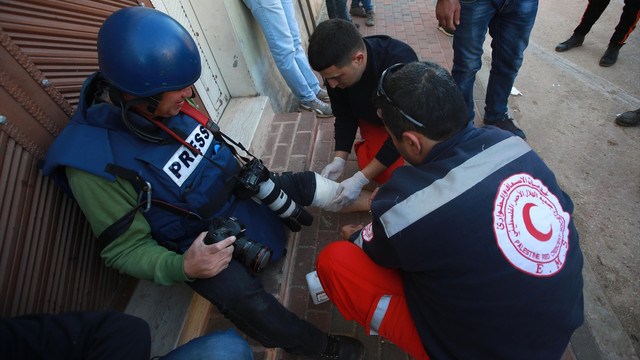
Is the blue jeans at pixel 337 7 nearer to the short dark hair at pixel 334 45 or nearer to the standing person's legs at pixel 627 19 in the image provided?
the short dark hair at pixel 334 45

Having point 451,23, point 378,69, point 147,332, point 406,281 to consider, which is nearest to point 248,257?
point 147,332

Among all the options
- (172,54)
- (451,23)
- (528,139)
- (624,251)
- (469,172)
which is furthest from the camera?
(528,139)

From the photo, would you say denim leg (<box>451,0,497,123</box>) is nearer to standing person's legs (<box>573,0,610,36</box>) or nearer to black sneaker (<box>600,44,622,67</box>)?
black sneaker (<box>600,44,622,67</box>)

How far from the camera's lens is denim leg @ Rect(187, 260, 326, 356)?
1562mm

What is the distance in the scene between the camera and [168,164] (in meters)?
1.64

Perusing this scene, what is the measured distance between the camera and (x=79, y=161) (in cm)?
138

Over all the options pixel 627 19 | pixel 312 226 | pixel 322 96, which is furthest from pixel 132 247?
pixel 627 19

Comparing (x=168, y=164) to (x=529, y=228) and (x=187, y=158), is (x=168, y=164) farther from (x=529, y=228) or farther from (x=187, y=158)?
(x=529, y=228)

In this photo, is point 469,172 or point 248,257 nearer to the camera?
point 469,172

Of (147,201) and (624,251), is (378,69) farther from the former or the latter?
(624,251)

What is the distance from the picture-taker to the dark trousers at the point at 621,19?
11.3 ft

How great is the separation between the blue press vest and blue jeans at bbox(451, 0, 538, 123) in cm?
185

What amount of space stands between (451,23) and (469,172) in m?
1.96

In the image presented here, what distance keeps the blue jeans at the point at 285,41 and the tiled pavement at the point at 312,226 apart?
459 millimetres
